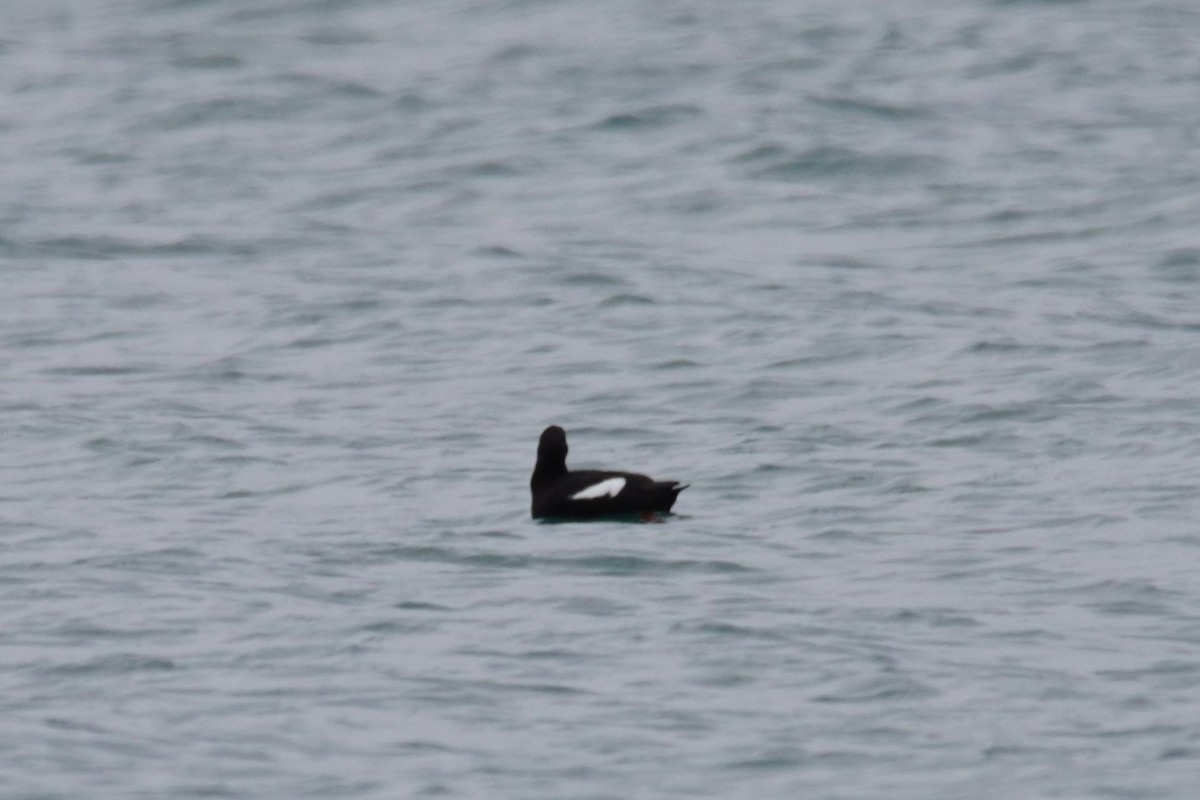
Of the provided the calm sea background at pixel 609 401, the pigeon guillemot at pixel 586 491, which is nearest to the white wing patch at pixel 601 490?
the pigeon guillemot at pixel 586 491

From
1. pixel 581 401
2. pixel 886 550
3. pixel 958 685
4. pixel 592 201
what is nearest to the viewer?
pixel 958 685

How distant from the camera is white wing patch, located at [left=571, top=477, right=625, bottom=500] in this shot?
40.1ft

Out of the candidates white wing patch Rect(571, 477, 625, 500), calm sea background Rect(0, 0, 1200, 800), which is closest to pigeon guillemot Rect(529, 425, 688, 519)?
white wing patch Rect(571, 477, 625, 500)

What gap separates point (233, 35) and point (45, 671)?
21.3 m

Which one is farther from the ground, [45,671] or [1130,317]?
[45,671]

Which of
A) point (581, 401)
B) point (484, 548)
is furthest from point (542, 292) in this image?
point (484, 548)

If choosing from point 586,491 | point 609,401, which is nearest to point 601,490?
point 586,491

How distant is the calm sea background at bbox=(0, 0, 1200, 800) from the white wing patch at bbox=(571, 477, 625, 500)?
16 centimetres

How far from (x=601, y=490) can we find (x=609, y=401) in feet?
9.39

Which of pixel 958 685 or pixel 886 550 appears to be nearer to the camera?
pixel 958 685

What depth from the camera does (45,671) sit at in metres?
9.62

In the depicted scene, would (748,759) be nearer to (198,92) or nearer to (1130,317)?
(1130,317)

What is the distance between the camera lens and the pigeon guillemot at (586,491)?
12.1 m

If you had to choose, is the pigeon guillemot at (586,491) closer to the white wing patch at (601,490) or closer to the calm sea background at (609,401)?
the white wing patch at (601,490)
